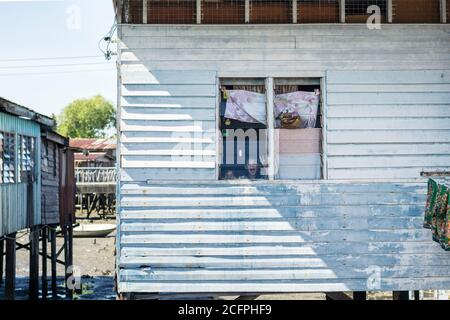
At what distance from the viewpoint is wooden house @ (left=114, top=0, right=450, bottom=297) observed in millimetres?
7875

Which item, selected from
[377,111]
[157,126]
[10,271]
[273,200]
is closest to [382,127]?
[377,111]

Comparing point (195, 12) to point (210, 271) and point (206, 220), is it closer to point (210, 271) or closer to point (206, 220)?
point (206, 220)

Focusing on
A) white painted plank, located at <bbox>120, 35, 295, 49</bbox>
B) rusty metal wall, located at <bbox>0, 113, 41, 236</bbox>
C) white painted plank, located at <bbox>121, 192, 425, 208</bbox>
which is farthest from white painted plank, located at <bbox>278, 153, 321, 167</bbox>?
rusty metal wall, located at <bbox>0, 113, 41, 236</bbox>

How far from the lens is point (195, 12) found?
8.10m

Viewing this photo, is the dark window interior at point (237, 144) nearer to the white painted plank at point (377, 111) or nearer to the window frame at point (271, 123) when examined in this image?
the window frame at point (271, 123)

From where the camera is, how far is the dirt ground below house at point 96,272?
16.7 metres

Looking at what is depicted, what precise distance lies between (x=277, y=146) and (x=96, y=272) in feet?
48.8

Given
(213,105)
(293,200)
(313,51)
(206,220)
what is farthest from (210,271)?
(313,51)

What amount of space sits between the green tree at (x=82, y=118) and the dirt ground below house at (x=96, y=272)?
54367 mm

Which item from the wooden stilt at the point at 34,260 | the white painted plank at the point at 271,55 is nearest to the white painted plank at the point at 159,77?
the white painted plank at the point at 271,55

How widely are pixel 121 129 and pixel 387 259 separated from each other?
13.0 feet
